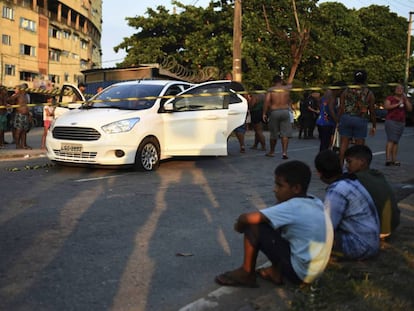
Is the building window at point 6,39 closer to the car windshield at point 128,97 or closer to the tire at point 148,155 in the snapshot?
the car windshield at point 128,97

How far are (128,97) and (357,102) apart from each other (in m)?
4.13

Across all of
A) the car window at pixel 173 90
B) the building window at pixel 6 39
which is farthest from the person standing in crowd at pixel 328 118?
the building window at pixel 6 39

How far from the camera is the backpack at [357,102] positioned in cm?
792

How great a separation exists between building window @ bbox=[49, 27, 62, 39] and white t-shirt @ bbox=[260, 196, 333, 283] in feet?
180

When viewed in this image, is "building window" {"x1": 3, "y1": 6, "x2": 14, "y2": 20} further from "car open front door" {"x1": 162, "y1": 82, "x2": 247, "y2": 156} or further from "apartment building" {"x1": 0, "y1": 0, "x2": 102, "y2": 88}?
"car open front door" {"x1": 162, "y1": 82, "x2": 247, "y2": 156}

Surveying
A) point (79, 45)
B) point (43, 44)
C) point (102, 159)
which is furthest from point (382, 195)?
point (79, 45)

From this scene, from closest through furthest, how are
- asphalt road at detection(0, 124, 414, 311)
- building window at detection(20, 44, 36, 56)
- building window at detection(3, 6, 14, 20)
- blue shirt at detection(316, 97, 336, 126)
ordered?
1. asphalt road at detection(0, 124, 414, 311)
2. blue shirt at detection(316, 97, 336, 126)
3. building window at detection(3, 6, 14, 20)
4. building window at detection(20, 44, 36, 56)

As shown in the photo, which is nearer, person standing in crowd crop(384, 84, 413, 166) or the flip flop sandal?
the flip flop sandal

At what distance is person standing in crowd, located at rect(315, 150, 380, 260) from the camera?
357cm

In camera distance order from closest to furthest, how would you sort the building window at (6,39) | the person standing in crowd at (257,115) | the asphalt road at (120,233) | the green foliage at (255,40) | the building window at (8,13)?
the asphalt road at (120,233) → the person standing in crowd at (257,115) → the green foliage at (255,40) → the building window at (6,39) → the building window at (8,13)

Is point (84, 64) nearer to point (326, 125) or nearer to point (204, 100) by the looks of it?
point (204, 100)

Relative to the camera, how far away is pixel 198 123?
8.88 metres

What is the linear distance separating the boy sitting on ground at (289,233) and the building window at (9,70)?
46709 mm

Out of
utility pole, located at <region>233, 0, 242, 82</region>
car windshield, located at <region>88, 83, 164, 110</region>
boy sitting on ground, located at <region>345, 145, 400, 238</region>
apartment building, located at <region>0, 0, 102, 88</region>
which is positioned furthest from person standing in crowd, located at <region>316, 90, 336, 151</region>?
apartment building, located at <region>0, 0, 102, 88</region>
